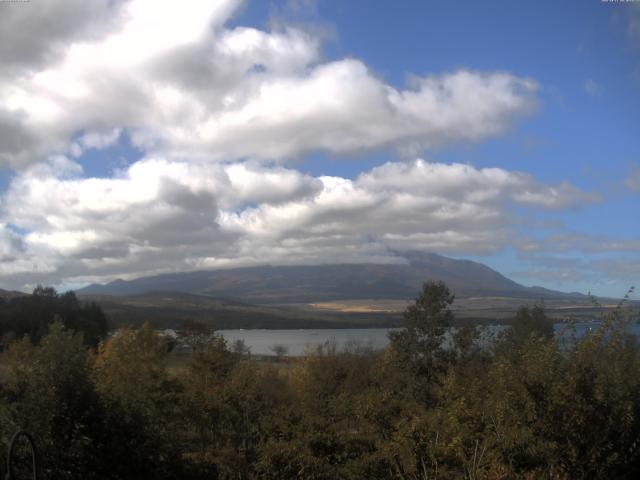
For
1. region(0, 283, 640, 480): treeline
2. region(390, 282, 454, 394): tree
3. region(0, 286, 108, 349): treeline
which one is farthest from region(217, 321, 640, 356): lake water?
region(0, 283, 640, 480): treeline

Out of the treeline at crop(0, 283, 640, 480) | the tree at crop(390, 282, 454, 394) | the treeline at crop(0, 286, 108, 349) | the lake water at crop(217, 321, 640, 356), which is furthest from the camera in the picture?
the treeline at crop(0, 286, 108, 349)

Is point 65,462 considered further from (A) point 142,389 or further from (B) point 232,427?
→ (B) point 232,427

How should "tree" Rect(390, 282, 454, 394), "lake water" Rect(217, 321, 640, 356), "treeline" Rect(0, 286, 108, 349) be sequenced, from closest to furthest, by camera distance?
"tree" Rect(390, 282, 454, 394) → "lake water" Rect(217, 321, 640, 356) → "treeline" Rect(0, 286, 108, 349)

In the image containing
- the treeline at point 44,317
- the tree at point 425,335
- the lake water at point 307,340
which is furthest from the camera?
the treeline at point 44,317

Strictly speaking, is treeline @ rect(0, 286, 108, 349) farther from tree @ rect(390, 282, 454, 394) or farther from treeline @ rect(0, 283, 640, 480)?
treeline @ rect(0, 283, 640, 480)

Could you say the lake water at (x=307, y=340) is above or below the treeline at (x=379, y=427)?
below

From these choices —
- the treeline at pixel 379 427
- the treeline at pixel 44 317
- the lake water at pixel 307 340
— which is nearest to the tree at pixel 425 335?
the lake water at pixel 307 340

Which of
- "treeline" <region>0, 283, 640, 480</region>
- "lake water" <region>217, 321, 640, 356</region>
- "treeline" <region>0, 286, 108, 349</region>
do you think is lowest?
"lake water" <region>217, 321, 640, 356</region>

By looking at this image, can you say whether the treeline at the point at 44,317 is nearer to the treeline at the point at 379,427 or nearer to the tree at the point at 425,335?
the tree at the point at 425,335

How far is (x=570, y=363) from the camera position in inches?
459

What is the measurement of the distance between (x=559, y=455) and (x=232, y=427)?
8.57 meters

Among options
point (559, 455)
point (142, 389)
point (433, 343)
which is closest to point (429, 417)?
point (559, 455)

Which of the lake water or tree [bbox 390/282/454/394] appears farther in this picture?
the lake water

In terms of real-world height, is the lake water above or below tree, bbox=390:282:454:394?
below
